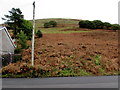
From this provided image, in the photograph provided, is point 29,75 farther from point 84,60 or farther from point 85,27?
point 85,27

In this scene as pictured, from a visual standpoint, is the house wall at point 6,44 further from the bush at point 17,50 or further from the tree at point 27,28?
the tree at point 27,28

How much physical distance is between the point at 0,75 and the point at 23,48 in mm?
16411

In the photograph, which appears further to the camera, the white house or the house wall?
the house wall

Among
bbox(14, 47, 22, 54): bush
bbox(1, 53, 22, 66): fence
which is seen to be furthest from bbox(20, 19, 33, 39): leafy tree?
bbox(1, 53, 22, 66): fence

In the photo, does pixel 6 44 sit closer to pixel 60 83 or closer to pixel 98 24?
pixel 60 83

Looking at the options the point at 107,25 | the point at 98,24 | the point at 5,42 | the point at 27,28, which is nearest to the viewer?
the point at 5,42

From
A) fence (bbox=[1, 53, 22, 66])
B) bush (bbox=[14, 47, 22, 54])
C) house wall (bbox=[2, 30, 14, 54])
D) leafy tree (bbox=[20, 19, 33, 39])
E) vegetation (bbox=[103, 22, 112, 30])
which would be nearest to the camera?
fence (bbox=[1, 53, 22, 66])

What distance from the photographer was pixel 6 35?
3064 cm

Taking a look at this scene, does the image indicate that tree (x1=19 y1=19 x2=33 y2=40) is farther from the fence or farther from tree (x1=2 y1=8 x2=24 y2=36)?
the fence

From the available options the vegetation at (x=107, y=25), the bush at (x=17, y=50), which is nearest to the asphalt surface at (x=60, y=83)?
the bush at (x=17, y=50)

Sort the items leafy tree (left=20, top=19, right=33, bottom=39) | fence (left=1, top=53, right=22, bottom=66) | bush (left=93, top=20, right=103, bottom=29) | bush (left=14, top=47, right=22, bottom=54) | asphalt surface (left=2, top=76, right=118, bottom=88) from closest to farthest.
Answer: asphalt surface (left=2, top=76, right=118, bottom=88)
fence (left=1, top=53, right=22, bottom=66)
bush (left=14, top=47, right=22, bottom=54)
leafy tree (left=20, top=19, right=33, bottom=39)
bush (left=93, top=20, right=103, bottom=29)

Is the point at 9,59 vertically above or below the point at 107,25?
below

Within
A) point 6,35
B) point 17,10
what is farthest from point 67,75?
point 17,10

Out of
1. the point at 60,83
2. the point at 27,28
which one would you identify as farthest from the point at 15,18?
the point at 60,83
